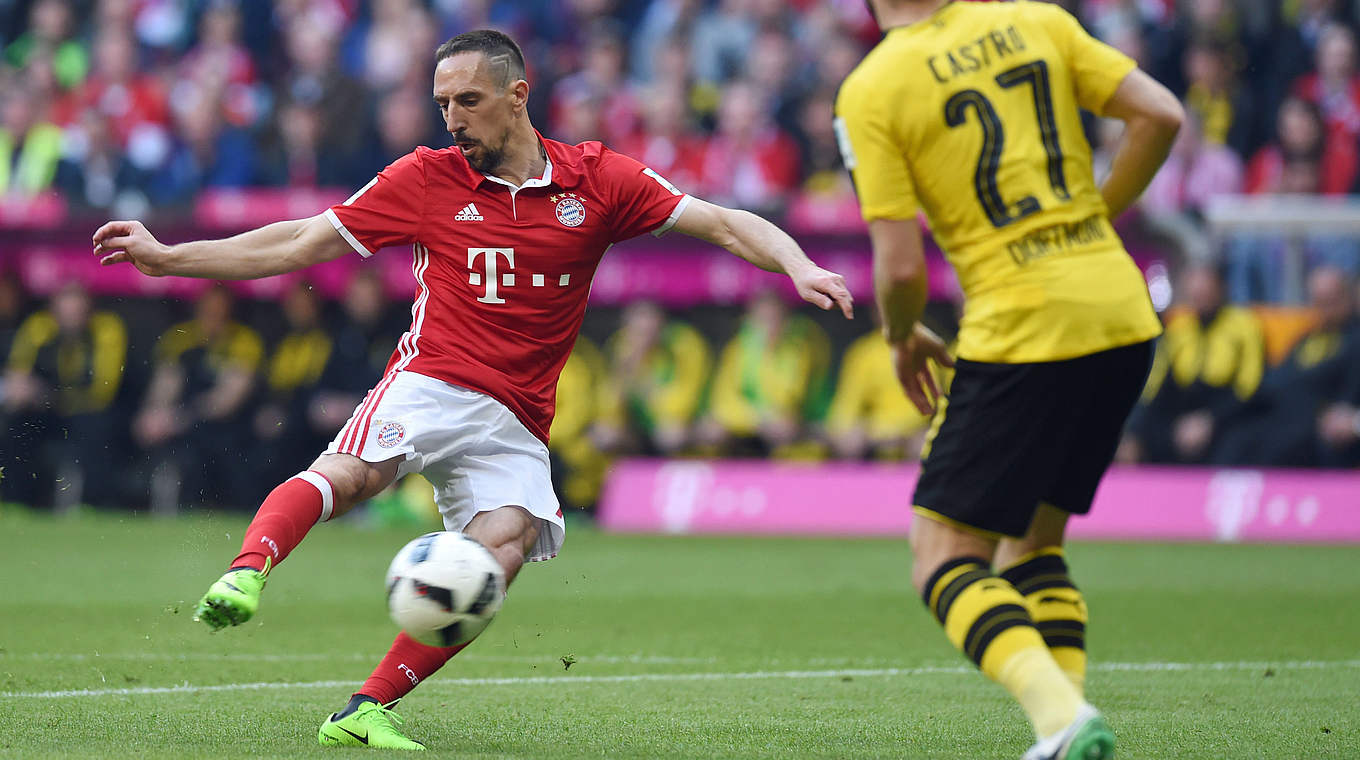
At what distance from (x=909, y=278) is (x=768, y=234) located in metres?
1.32

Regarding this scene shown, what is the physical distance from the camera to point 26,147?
17844 mm

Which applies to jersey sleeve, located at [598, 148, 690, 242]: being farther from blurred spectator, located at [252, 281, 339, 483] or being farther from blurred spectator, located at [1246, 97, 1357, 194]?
blurred spectator, located at [1246, 97, 1357, 194]

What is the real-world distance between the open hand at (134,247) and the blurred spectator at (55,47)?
14846 millimetres

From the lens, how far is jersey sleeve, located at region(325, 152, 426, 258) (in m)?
5.59

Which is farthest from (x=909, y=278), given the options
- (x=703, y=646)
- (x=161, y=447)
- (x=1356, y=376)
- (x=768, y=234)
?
(x=161, y=447)

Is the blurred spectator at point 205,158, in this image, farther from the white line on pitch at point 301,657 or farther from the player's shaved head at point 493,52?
the player's shaved head at point 493,52

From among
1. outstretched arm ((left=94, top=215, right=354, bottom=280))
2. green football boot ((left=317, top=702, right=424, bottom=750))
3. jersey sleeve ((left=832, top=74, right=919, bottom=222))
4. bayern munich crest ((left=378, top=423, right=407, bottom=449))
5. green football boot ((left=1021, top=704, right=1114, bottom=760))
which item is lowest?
green football boot ((left=317, top=702, right=424, bottom=750))

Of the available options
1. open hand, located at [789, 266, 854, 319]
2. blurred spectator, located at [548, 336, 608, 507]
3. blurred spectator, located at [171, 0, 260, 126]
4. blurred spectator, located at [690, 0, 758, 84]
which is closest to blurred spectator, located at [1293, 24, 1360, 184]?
blurred spectator, located at [690, 0, 758, 84]

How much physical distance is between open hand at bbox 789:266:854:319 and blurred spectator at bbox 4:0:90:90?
15.9m

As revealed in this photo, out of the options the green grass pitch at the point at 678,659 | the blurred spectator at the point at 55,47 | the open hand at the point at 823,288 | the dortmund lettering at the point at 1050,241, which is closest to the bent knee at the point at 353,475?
the green grass pitch at the point at 678,659

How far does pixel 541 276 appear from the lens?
564 cm

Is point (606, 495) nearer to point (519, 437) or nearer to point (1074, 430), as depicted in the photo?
point (519, 437)

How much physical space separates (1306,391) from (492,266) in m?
9.70

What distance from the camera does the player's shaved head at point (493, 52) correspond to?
555cm
